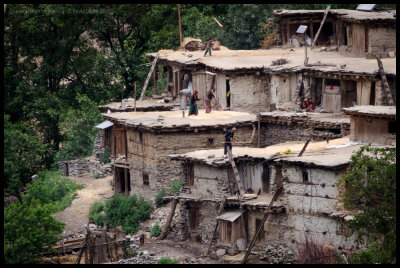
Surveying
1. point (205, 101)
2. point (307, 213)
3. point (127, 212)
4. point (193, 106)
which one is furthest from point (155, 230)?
point (205, 101)

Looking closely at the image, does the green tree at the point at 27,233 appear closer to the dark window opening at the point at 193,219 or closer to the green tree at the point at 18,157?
the dark window opening at the point at 193,219

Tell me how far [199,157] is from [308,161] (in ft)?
17.2

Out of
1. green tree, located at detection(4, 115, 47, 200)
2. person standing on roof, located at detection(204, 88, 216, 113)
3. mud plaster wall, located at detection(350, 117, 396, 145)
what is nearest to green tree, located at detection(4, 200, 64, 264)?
green tree, located at detection(4, 115, 47, 200)

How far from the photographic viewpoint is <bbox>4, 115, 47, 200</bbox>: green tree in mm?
47094

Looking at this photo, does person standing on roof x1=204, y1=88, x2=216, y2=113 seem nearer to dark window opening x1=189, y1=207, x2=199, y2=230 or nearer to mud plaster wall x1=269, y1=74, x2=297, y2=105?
mud plaster wall x1=269, y1=74, x2=297, y2=105

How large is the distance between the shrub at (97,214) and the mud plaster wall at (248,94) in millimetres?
8556

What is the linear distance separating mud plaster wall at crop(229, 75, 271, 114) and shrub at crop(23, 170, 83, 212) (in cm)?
825

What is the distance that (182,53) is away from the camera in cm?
5522

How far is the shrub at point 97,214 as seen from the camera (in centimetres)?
4584

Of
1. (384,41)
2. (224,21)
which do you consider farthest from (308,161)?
(224,21)

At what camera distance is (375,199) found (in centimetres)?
3703

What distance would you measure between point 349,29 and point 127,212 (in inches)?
604

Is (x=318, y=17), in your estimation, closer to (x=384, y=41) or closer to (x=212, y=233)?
(x=384, y=41)

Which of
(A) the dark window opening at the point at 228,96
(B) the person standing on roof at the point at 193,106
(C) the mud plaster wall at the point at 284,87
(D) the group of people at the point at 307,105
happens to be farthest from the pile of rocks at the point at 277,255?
(A) the dark window opening at the point at 228,96
